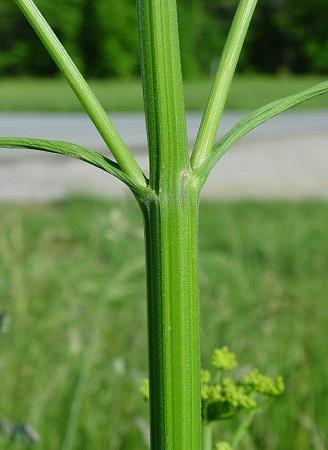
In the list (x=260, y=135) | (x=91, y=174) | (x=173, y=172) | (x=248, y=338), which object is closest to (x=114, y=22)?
(x=260, y=135)

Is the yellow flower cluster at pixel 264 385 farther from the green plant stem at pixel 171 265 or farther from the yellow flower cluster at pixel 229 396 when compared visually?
the green plant stem at pixel 171 265

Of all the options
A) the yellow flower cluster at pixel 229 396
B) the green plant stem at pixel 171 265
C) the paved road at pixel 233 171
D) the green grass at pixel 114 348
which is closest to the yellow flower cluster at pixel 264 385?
the yellow flower cluster at pixel 229 396

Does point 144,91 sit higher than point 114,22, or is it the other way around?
point 114,22

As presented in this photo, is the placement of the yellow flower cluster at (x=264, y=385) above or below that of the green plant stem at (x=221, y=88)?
below

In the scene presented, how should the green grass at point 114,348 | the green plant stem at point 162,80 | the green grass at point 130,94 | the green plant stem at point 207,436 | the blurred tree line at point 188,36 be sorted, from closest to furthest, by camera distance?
1. the green plant stem at point 162,80
2. the green plant stem at point 207,436
3. the green grass at point 114,348
4. the green grass at point 130,94
5. the blurred tree line at point 188,36

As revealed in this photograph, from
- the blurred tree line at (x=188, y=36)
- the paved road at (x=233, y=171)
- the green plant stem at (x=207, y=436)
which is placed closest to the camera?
the green plant stem at (x=207, y=436)

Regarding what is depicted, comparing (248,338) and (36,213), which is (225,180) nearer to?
(36,213)
